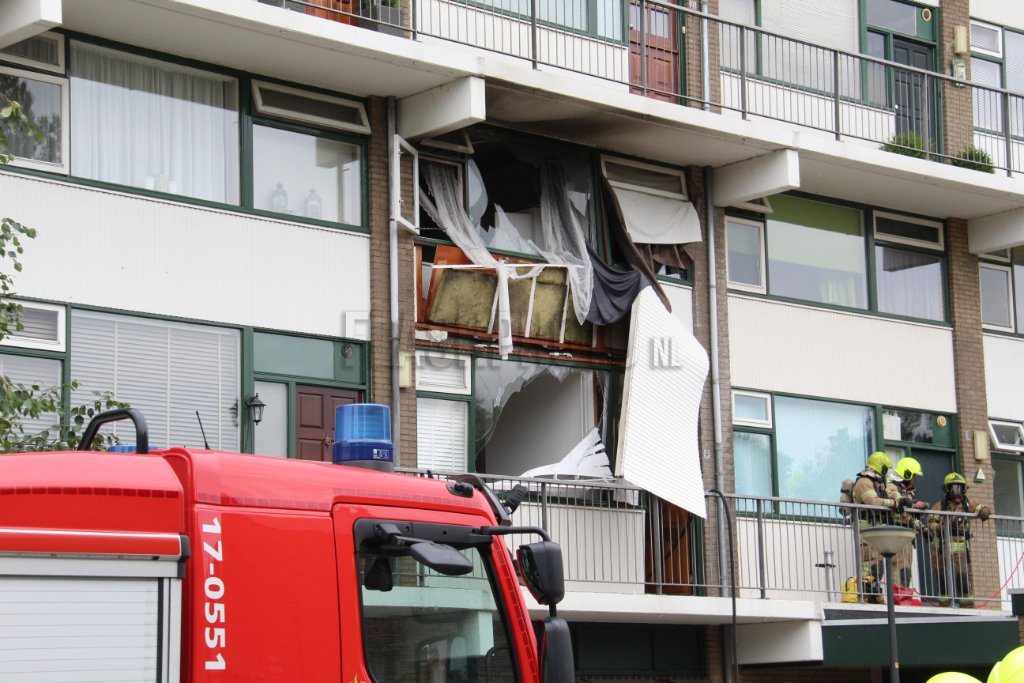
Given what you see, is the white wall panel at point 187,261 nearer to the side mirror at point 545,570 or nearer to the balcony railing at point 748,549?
the balcony railing at point 748,549

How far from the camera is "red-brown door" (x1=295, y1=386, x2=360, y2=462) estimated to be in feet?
51.0

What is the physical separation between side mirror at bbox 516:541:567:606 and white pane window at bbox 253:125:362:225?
943 cm

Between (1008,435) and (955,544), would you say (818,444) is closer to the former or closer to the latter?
(955,544)

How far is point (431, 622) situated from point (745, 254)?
13386mm

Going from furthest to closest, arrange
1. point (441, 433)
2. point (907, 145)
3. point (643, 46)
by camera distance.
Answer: point (907, 145)
point (643, 46)
point (441, 433)

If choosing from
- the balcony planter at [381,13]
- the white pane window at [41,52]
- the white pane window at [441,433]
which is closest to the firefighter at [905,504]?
the white pane window at [441,433]

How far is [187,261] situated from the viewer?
14945 millimetres

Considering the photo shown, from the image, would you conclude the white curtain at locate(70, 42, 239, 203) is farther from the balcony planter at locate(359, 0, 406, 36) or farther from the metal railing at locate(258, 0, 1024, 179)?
the balcony planter at locate(359, 0, 406, 36)

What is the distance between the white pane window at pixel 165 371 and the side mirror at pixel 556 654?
7896 millimetres

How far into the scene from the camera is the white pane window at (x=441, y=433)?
644 inches

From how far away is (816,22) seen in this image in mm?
20656

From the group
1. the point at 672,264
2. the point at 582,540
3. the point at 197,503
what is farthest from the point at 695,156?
the point at 197,503

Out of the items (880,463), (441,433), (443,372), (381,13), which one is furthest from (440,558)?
(880,463)

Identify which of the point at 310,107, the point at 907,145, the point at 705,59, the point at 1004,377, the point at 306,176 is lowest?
the point at 1004,377
